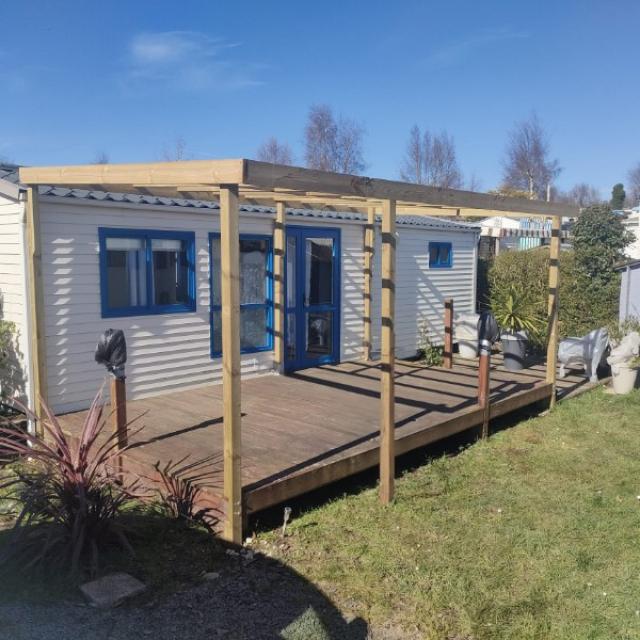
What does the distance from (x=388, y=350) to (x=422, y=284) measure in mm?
5888

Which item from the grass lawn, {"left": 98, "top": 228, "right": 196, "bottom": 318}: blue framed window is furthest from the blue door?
the grass lawn

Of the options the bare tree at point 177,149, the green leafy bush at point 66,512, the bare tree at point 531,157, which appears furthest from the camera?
the bare tree at point 531,157

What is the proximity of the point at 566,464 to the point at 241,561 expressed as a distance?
3349 mm

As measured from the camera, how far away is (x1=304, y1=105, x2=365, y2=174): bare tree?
124ft

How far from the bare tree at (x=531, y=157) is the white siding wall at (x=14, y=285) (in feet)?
131

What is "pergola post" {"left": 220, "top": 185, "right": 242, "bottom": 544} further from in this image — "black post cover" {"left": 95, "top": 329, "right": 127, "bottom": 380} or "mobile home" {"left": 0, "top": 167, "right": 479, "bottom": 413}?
"mobile home" {"left": 0, "top": 167, "right": 479, "bottom": 413}

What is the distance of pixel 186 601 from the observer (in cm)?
344

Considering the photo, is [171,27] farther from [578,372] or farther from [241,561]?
[241,561]

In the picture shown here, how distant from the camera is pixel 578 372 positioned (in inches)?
372

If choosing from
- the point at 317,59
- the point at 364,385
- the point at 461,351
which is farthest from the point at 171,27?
the point at 364,385

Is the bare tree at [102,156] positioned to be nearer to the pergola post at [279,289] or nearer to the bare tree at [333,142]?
the bare tree at [333,142]

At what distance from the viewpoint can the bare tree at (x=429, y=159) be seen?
3925 centimetres

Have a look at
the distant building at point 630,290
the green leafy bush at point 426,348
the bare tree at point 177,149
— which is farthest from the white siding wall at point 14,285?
the bare tree at point 177,149

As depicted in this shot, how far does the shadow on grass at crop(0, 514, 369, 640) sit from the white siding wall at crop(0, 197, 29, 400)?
7.53 ft
